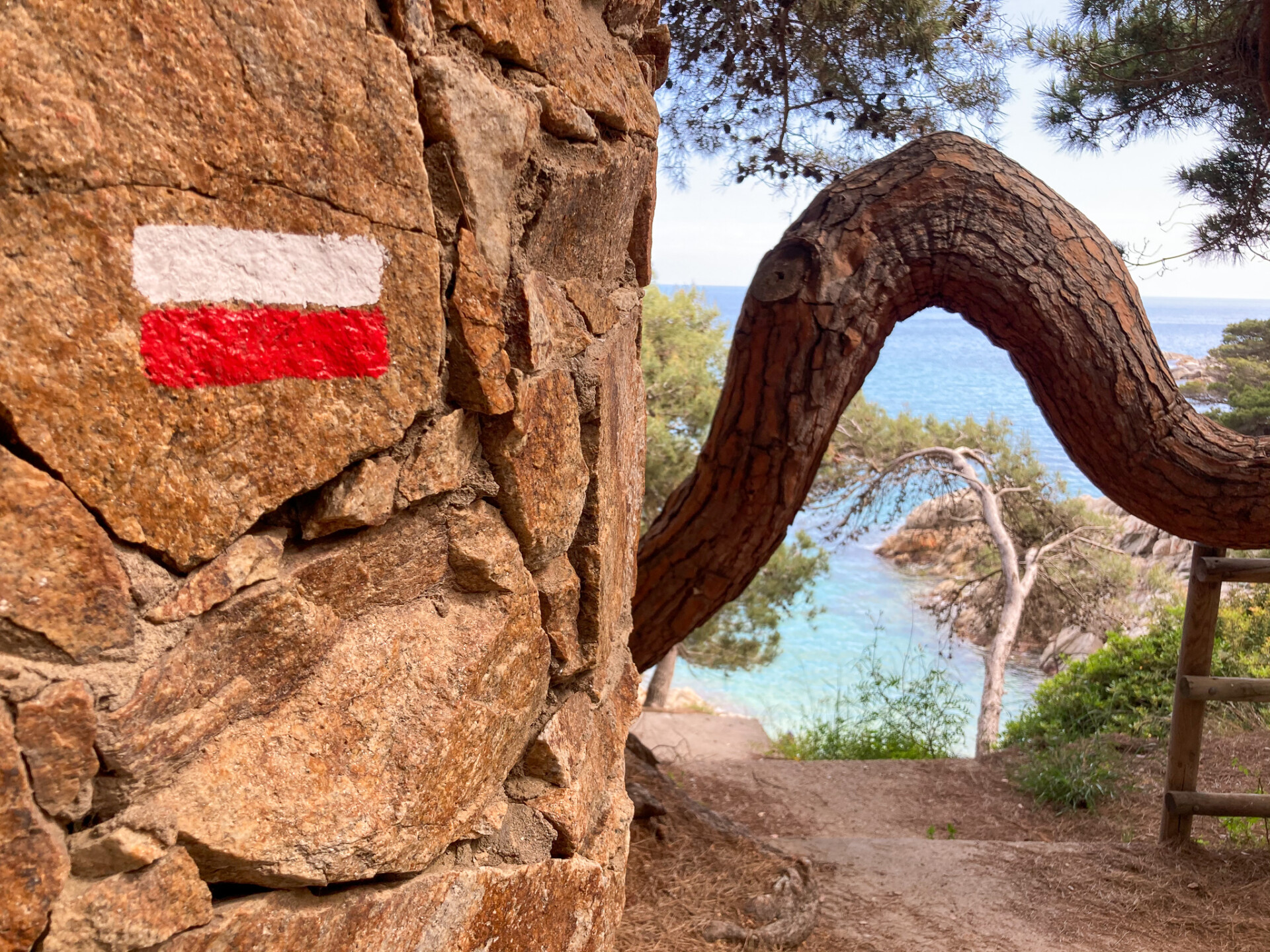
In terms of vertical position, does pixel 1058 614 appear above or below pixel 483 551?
below

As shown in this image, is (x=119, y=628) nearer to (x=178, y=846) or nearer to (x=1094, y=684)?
(x=178, y=846)

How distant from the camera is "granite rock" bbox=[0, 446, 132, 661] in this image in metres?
0.79

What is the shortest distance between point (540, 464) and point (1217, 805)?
4151mm

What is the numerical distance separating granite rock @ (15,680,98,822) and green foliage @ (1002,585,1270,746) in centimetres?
636

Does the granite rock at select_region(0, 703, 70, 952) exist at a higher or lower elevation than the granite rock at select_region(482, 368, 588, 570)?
lower

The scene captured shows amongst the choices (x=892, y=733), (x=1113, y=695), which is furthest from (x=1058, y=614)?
(x=892, y=733)

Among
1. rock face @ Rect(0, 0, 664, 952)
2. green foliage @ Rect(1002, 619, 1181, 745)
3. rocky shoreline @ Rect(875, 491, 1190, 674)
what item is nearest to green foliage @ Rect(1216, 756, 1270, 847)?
green foliage @ Rect(1002, 619, 1181, 745)

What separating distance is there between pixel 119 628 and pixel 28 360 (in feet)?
0.80

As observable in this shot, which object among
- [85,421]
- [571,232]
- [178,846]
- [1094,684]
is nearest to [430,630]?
[178,846]

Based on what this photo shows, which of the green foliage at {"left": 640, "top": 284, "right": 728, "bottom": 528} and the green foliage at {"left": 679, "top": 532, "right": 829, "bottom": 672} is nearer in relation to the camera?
the green foliage at {"left": 640, "top": 284, "right": 728, "bottom": 528}

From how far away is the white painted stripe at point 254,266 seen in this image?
0.87 metres

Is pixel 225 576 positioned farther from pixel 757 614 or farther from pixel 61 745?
pixel 757 614

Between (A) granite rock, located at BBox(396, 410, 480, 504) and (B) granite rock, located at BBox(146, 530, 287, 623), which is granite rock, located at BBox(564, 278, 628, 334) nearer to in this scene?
(A) granite rock, located at BBox(396, 410, 480, 504)

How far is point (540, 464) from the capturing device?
138 cm
